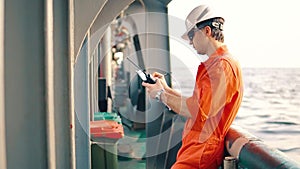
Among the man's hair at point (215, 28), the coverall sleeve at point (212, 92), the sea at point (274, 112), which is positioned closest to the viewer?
the coverall sleeve at point (212, 92)

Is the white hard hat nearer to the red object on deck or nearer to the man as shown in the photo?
the man

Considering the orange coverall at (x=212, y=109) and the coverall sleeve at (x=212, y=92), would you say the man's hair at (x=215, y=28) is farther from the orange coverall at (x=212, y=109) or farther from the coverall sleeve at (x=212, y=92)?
the coverall sleeve at (x=212, y=92)

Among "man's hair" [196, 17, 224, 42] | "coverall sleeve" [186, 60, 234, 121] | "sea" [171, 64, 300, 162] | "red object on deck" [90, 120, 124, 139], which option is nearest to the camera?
"coverall sleeve" [186, 60, 234, 121]

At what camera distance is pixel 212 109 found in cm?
227

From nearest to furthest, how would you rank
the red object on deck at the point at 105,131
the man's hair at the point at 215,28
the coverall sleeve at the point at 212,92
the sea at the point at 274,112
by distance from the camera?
Answer: the coverall sleeve at the point at 212,92 < the man's hair at the point at 215,28 < the red object on deck at the point at 105,131 < the sea at the point at 274,112

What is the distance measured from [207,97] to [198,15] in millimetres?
535

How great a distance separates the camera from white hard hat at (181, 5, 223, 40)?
2451 millimetres

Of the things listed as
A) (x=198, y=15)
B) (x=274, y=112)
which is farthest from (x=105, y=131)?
(x=274, y=112)

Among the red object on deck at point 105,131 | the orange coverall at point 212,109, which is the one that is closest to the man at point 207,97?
the orange coverall at point 212,109

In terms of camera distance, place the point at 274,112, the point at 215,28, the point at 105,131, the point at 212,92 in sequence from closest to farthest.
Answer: the point at 212,92, the point at 215,28, the point at 105,131, the point at 274,112

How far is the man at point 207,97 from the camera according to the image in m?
2.26

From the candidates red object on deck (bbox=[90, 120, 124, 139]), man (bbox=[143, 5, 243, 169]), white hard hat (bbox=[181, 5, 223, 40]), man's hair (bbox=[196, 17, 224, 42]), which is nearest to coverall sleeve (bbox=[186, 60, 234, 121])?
man (bbox=[143, 5, 243, 169])

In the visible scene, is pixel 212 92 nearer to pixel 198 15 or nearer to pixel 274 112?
pixel 198 15

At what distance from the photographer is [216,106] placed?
2268 mm
